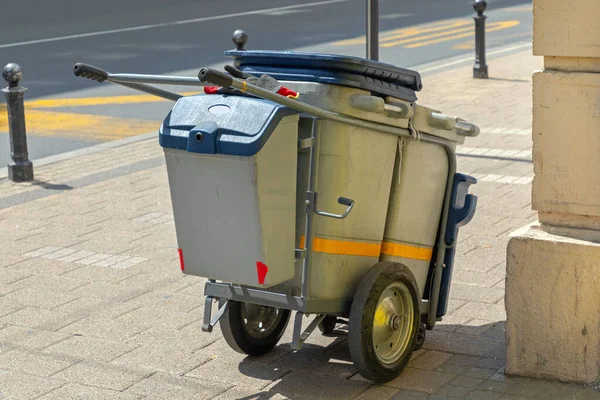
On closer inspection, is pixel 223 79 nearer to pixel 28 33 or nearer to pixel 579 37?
pixel 579 37

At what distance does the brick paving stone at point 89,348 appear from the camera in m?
5.55

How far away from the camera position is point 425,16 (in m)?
24.4

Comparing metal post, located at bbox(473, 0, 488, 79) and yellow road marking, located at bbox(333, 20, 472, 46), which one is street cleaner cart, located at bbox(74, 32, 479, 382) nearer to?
metal post, located at bbox(473, 0, 488, 79)

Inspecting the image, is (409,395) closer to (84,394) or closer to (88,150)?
(84,394)

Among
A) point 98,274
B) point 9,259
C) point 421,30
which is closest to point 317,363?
point 98,274

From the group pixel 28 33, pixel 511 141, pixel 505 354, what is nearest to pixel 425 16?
pixel 28 33

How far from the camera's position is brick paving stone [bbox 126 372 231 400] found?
5.05 m

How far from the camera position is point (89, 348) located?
5672 mm

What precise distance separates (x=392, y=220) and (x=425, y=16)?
1973cm

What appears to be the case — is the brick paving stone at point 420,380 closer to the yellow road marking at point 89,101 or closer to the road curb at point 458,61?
the yellow road marking at point 89,101

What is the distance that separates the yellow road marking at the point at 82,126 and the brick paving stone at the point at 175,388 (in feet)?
22.6

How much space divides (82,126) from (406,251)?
7.84 meters

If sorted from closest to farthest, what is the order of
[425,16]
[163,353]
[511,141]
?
[163,353]
[511,141]
[425,16]

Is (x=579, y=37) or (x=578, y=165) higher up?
(x=579, y=37)
